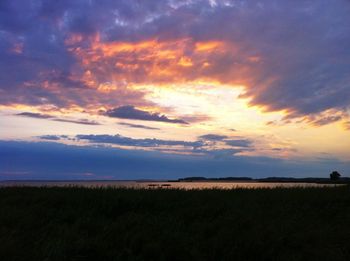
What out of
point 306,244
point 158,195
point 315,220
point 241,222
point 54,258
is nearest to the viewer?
point 54,258

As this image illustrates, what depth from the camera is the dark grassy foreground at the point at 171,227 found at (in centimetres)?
994

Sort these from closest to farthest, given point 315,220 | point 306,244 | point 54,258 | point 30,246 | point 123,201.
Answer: point 54,258 → point 30,246 → point 306,244 → point 315,220 → point 123,201

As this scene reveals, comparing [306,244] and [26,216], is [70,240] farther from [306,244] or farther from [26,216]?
[306,244]

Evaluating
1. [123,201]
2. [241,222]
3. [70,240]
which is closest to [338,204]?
[241,222]

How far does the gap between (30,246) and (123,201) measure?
6.47m

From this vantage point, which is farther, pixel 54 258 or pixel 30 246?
pixel 30 246

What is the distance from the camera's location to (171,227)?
12148 mm

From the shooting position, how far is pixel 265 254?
1020 centimetres

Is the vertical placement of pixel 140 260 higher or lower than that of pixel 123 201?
lower

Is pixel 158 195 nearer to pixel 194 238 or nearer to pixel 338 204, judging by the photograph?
pixel 194 238

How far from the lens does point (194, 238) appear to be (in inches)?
443

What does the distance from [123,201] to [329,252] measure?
8926 mm

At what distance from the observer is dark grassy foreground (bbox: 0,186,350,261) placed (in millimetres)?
9938

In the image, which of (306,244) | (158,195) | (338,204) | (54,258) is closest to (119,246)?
(54,258)
